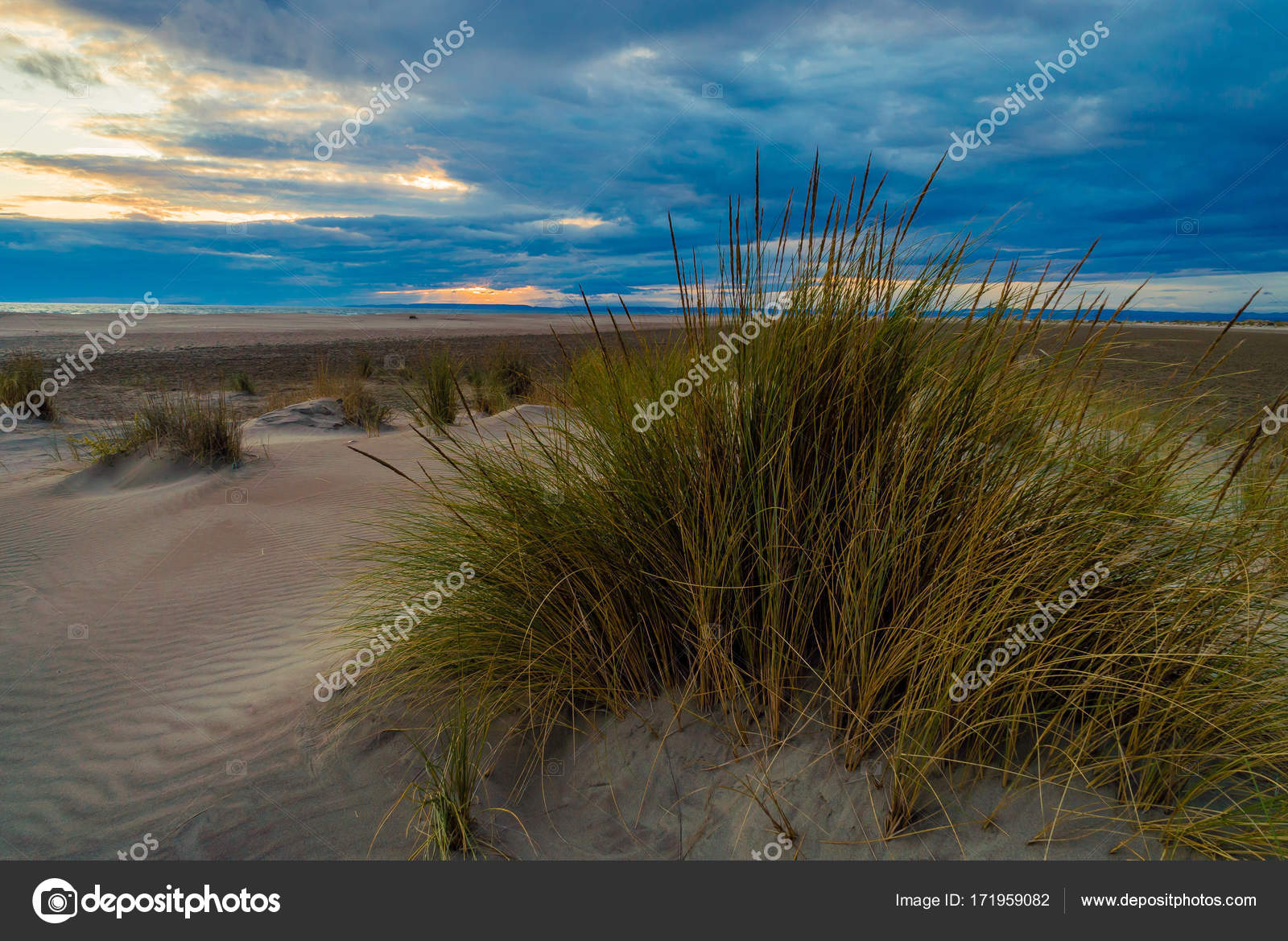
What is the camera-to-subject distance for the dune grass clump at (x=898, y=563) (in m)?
1.94

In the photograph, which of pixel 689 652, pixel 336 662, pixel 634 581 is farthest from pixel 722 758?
pixel 336 662

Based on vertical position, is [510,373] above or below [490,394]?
above

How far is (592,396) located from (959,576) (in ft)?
5.43

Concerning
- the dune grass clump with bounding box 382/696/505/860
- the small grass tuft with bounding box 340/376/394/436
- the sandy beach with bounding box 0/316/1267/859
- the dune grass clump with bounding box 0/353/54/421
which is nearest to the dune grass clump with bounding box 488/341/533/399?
the small grass tuft with bounding box 340/376/394/436

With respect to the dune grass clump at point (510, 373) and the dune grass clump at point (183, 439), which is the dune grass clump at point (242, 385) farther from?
the dune grass clump at point (183, 439)

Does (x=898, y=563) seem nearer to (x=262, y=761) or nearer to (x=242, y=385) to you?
(x=262, y=761)

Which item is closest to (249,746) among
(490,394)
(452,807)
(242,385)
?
(452,807)

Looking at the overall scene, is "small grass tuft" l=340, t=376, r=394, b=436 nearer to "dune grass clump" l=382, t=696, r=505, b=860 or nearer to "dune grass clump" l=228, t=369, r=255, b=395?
"dune grass clump" l=228, t=369, r=255, b=395

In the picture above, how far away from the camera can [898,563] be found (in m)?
2.13

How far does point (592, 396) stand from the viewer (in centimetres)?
300
